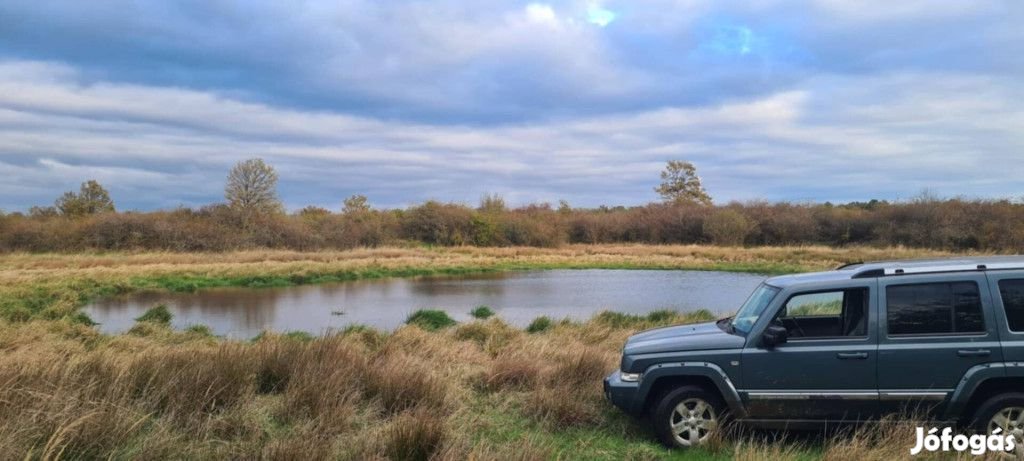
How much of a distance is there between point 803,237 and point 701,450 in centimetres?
6592

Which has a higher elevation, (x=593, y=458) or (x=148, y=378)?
(x=148, y=378)

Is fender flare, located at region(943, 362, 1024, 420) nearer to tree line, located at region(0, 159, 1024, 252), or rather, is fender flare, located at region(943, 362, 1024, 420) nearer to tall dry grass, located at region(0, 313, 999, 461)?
tall dry grass, located at region(0, 313, 999, 461)

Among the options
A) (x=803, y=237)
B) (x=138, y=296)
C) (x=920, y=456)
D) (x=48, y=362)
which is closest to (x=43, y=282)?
(x=138, y=296)

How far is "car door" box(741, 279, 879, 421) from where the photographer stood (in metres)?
5.62

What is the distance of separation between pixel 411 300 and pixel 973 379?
20465mm

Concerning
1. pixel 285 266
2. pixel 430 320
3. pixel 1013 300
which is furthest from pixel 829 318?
pixel 285 266

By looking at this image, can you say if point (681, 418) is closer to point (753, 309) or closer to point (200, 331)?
point (753, 309)

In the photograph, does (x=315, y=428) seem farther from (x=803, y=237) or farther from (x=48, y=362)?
(x=803, y=237)

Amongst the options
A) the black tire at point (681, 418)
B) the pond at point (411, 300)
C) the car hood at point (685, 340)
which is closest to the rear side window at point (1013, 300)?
the car hood at point (685, 340)

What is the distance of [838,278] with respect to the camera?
5918 millimetres

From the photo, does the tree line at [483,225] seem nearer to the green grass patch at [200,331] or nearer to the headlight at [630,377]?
the green grass patch at [200,331]

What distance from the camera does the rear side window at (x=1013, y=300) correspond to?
5.43 metres

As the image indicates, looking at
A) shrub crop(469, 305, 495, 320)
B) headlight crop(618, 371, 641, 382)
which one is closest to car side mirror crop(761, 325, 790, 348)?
headlight crop(618, 371, 641, 382)

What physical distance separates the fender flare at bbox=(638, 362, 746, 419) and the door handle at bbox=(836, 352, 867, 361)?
911 millimetres
